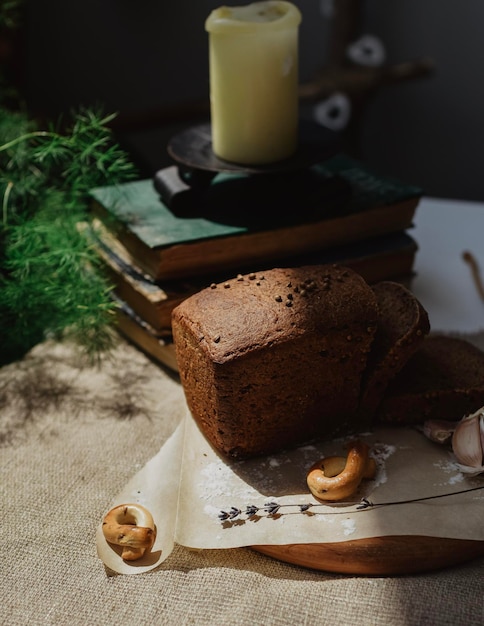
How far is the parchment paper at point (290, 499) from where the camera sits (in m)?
1.04

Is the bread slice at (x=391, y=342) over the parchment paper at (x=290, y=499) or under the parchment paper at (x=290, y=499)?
over

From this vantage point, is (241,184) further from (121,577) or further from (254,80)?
(121,577)

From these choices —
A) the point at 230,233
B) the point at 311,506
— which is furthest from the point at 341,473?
the point at 230,233

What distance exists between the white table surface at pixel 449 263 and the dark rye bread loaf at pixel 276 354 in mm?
449

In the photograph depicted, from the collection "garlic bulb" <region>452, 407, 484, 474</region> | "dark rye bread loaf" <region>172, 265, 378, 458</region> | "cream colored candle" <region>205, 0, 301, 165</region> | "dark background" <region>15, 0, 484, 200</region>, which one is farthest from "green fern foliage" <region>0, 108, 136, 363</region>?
"dark background" <region>15, 0, 484, 200</region>

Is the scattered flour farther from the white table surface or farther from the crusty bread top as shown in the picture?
the white table surface

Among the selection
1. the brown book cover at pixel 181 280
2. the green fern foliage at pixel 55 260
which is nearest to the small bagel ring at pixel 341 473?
the brown book cover at pixel 181 280

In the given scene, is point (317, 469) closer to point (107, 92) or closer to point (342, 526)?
point (342, 526)

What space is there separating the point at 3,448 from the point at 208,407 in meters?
0.38

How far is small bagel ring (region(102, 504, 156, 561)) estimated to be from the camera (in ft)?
3.48

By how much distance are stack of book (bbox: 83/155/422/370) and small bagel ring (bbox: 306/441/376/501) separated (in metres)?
0.45

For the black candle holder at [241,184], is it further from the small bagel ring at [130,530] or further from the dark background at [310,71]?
the dark background at [310,71]

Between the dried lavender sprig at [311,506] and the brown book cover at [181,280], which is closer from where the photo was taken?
the dried lavender sprig at [311,506]

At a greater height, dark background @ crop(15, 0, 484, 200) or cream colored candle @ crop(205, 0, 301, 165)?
cream colored candle @ crop(205, 0, 301, 165)
